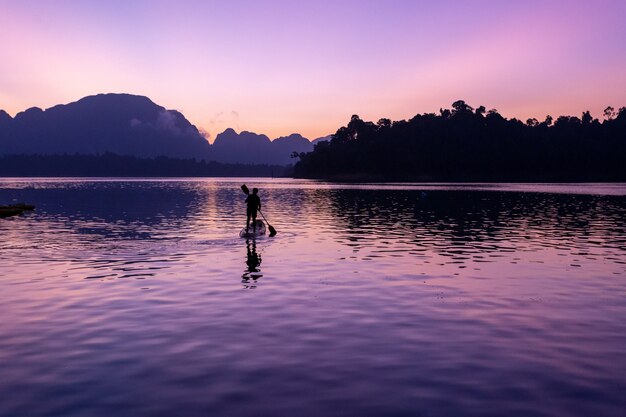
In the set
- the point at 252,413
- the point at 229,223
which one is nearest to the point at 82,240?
the point at 229,223

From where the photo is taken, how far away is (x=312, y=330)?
14492 millimetres

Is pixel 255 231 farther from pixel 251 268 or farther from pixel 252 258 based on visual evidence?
pixel 251 268

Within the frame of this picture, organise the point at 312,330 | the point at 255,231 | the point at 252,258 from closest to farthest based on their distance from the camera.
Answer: the point at 312,330 → the point at 252,258 → the point at 255,231

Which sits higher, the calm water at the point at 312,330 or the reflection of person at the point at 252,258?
the calm water at the point at 312,330

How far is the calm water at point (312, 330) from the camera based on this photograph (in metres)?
9.95

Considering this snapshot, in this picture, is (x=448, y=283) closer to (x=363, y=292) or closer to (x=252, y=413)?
(x=363, y=292)

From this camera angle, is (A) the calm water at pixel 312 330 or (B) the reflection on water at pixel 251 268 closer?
(A) the calm water at pixel 312 330

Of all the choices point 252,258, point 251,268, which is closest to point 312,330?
point 251,268

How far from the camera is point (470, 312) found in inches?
649

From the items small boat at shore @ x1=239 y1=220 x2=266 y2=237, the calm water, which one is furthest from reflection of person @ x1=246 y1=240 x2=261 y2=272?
small boat at shore @ x1=239 y1=220 x2=266 y2=237

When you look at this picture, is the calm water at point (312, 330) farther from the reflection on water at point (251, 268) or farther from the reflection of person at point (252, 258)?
the reflection of person at point (252, 258)

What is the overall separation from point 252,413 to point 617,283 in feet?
56.6

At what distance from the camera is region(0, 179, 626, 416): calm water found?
9.95 m

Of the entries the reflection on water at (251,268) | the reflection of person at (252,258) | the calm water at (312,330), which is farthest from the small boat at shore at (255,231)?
the calm water at (312,330)
